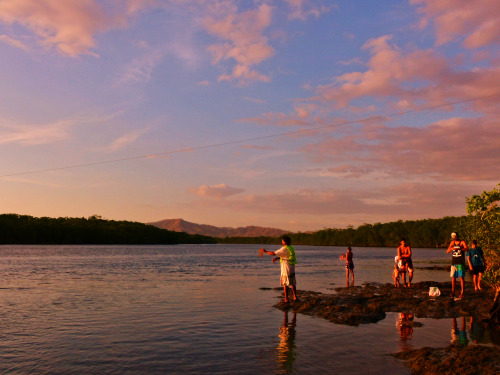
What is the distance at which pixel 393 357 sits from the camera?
931 centimetres

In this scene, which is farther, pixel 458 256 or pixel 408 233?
pixel 408 233

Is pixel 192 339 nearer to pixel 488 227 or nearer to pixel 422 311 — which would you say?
pixel 422 311

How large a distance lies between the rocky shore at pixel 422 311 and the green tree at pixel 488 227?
131cm

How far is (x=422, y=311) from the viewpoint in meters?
15.0

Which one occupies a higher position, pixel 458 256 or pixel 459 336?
pixel 458 256

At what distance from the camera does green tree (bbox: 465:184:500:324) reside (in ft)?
49.4

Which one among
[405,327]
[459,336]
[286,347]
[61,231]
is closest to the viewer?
[286,347]

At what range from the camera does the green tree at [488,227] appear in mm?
15065

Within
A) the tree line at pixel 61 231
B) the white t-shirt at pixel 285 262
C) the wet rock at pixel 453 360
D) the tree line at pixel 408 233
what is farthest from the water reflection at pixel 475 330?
the tree line at pixel 61 231

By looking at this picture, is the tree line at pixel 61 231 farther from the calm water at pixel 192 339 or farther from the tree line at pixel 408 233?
the calm water at pixel 192 339

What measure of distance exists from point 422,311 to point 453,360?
6.98m

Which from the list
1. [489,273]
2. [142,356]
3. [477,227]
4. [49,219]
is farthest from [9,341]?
[49,219]

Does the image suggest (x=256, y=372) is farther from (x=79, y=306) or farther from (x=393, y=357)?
(x=79, y=306)

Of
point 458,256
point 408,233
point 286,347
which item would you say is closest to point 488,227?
point 458,256
